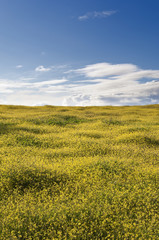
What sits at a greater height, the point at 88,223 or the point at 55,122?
the point at 55,122

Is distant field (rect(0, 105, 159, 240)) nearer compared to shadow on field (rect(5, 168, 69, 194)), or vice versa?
distant field (rect(0, 105, 159, 240))

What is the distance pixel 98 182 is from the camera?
8156 mm

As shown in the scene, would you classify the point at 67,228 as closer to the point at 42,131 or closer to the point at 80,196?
the point at 80,196

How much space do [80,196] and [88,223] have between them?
1257 millimetres

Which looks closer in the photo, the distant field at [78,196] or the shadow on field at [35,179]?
the distant field at [78,196]

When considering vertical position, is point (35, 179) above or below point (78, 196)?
above

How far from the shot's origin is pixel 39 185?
27.5 ft

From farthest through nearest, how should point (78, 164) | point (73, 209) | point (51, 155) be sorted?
point (51, 155), point (78, 164), point (73, 209)

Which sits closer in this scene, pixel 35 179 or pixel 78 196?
pixel 78 196

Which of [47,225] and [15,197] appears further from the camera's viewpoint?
[15,197]

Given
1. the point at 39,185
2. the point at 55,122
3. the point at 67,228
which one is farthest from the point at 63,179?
the point at 55,122

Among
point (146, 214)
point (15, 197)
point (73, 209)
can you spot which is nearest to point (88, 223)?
point (73, 209)

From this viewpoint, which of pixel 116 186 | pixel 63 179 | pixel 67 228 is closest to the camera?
pixel 67 228

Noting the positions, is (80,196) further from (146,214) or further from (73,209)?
(146,214)
